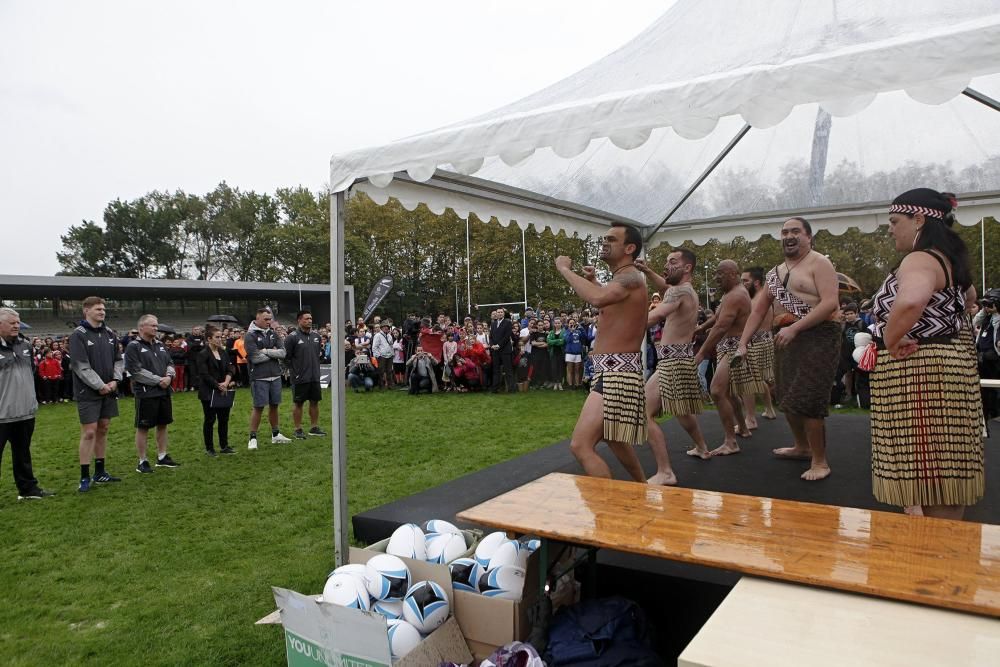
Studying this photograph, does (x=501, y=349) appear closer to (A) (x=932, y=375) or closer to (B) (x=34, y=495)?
(B) (x=34, y=495)

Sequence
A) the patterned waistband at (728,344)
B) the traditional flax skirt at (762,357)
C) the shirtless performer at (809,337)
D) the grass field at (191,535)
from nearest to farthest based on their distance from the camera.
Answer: the grass field at (191,535) < the shirtless performer at (809,337) < the patterned waistband at (728,344) < the traditional flax skirt at (762,357)

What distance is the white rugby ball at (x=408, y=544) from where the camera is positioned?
302 cm

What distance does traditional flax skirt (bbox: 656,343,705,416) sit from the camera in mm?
4984

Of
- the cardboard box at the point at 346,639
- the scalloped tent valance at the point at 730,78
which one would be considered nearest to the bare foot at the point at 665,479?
the cardboard box at the point at 346,639

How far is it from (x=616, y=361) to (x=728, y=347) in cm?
227

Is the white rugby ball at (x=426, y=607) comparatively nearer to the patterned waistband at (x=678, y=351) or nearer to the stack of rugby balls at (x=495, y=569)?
the stack of rugby balls at (x=495, y=569)

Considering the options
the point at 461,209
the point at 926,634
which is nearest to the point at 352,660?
the point at 926,634

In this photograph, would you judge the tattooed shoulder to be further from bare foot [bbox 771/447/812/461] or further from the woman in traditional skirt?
bare foot [bbox 771/447/812/461]

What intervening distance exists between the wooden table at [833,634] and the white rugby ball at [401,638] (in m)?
1.28

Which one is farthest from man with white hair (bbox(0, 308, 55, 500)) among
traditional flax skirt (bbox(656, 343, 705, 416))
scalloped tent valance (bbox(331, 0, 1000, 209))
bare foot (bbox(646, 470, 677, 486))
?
traditional flax skirt (bbox(656, 343, 705, 416))

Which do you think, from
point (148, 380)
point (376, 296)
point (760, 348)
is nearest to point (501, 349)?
point (376, 296)

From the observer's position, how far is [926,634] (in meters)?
1.54

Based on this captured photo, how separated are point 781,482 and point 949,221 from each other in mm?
2085

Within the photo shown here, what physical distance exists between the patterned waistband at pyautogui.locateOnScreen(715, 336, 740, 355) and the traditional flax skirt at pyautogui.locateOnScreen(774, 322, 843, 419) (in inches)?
44.1
